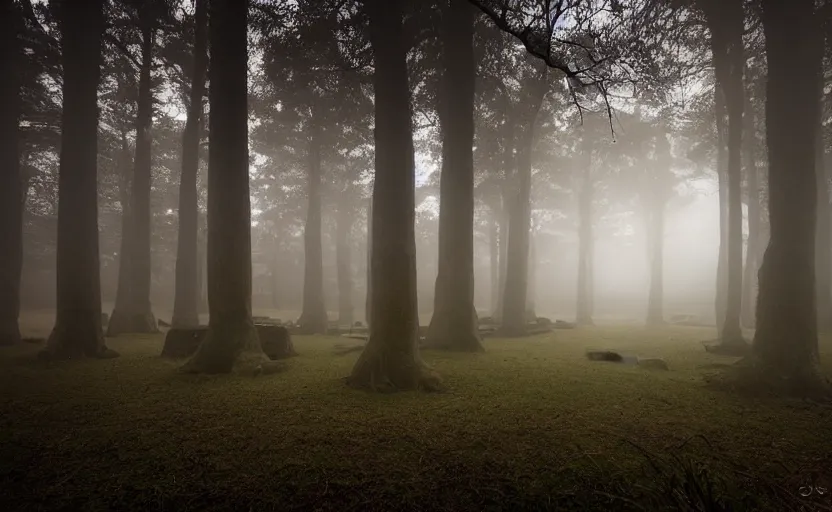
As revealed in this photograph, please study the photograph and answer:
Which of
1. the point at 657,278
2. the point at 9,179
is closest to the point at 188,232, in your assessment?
the point at 9,179

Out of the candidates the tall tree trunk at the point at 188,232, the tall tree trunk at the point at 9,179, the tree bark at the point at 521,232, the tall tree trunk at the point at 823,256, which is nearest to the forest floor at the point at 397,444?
the tall tree trunk at the point at 9,179

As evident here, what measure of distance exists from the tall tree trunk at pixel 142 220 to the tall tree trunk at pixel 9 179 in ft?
9.56

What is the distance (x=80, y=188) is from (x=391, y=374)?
28.5 feet

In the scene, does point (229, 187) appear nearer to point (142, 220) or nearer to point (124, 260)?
point (142, 220)

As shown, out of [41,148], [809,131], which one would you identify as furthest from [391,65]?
[41,148]

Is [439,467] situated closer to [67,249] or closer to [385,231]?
[385,231]

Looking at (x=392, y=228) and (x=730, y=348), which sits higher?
(x=392, y=228)

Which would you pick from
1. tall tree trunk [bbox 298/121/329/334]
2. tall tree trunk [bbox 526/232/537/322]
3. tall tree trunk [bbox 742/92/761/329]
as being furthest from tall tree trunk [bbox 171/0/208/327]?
tall tree trunk [bbox 742/92/761/329]

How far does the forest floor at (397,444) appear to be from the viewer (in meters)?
3.26

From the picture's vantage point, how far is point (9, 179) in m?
11.3

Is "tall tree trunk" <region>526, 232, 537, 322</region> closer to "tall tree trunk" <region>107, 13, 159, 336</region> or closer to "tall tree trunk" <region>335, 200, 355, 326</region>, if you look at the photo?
"tall tree trunk" <region>335, 200, 355, 326</region>

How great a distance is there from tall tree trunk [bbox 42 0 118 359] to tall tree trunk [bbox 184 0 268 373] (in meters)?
3.48

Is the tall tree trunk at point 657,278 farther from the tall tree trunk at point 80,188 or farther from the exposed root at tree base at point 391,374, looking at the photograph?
the tall tree trunk at point 80,188

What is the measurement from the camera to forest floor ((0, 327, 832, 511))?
10.7ft
